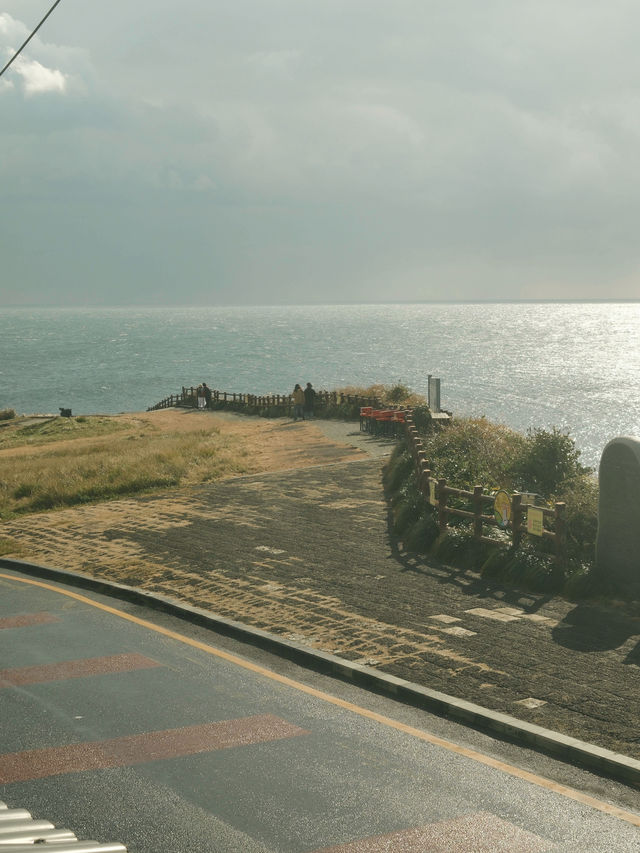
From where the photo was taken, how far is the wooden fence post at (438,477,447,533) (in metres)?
16.9

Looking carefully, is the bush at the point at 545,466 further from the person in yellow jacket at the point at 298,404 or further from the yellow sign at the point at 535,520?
the person in yellow jacket at the point at 298,404

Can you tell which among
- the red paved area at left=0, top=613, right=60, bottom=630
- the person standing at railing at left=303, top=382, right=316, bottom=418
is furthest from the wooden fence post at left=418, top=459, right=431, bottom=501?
the person standing at railing at left=303, top=382, right=316, bottom=418

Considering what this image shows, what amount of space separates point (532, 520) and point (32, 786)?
9.11 m

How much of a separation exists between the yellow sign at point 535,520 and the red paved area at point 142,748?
6622 millimetres

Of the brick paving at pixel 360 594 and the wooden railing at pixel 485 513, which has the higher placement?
the wooden railing at pixel 485 513

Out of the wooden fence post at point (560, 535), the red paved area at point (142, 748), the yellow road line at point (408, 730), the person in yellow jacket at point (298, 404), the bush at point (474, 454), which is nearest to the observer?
the yellow road line at point (408, 730)

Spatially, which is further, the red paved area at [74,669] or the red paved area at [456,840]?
the red paved area at [74,669]

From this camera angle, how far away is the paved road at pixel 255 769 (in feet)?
22.4

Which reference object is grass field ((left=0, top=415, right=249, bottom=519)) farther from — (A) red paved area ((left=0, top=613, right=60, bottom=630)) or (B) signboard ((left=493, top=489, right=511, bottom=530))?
(B) signboard ((left=493, top=489, right=511, bottom=530))

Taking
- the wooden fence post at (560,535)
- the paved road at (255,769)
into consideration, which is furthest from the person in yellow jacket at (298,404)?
A: the paved road at (255,769)

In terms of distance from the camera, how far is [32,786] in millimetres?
7707

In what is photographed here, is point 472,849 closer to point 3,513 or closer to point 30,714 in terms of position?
point 30,714

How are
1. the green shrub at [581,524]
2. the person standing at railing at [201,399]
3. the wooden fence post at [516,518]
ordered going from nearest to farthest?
the green shrub at [581,524]
the wooden fence post at [516,518]
the person standing at railing at [201,399]

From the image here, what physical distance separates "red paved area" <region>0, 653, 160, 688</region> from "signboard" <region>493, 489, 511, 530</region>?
6.57 metres
